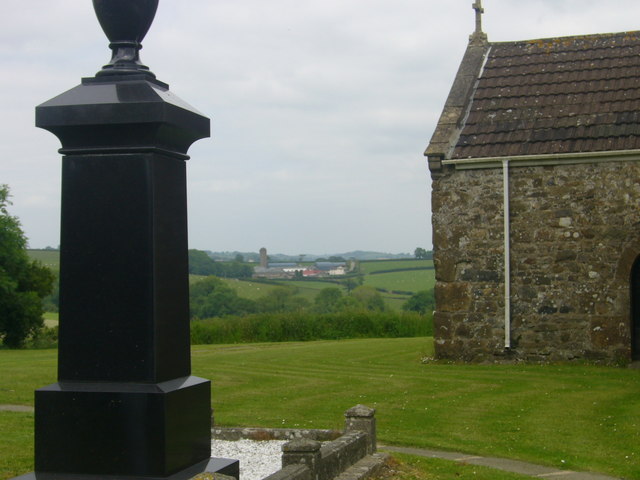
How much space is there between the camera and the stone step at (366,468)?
27.7 ft

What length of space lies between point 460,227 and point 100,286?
44.9 ft

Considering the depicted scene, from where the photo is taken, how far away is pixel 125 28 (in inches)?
181

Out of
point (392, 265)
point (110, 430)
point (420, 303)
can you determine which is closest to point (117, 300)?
point (110, 430)

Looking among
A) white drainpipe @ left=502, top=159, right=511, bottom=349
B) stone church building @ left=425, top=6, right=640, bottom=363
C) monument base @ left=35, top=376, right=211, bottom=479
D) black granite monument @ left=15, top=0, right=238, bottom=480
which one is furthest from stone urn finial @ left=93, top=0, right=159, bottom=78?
white drainpipe @ left=502, top=159, right=511, bottom=349

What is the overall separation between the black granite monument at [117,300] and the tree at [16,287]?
28543 millimetres

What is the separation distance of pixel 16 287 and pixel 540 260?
72.4 feet

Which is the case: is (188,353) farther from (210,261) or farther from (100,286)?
(210,261)

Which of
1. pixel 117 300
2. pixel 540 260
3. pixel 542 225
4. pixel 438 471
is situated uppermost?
pixel 542 225

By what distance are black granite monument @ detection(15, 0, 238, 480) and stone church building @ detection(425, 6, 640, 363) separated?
1334 centimetres

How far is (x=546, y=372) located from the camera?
15961 mm

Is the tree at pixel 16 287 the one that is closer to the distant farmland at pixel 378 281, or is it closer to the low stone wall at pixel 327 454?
the distant farmland at pixel 378 281

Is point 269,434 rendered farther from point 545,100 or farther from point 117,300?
point 545,100


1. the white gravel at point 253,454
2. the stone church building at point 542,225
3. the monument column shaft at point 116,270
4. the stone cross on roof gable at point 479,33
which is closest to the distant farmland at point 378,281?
the stone cross on roof gable at point 479,33

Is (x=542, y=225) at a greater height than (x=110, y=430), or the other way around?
(x=542, y=225)
